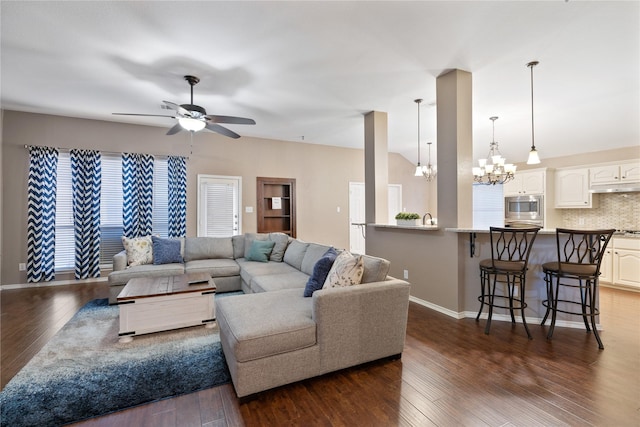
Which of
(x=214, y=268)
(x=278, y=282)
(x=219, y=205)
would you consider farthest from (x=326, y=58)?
(x=219, y=205)

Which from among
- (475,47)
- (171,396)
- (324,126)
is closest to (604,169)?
(475,47)

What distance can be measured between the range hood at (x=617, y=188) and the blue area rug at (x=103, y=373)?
21.0ft

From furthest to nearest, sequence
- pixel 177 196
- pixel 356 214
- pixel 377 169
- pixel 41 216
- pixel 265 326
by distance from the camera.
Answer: pixel 356 214, pixel 177 196, pixel 377 169, pixel 41 216, pixel 265 326

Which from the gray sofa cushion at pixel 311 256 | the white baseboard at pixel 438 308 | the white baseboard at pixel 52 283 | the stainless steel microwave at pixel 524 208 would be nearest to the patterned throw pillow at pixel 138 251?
the white baseboard at pixel 52 283

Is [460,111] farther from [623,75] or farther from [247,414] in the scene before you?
[247,414]

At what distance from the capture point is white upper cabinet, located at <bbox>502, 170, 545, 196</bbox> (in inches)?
225

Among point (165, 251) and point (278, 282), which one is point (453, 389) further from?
point (165, 251)

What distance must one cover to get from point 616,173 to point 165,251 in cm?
750

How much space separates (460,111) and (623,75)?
2070 mm

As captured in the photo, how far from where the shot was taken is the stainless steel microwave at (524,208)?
5689 mm

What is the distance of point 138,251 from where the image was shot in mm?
4277

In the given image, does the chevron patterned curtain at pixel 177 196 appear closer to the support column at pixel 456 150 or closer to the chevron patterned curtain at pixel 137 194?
the chevron patterned curtain at pixel 137 194

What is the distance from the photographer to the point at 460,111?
344 cm

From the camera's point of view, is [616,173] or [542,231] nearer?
[542,231]
